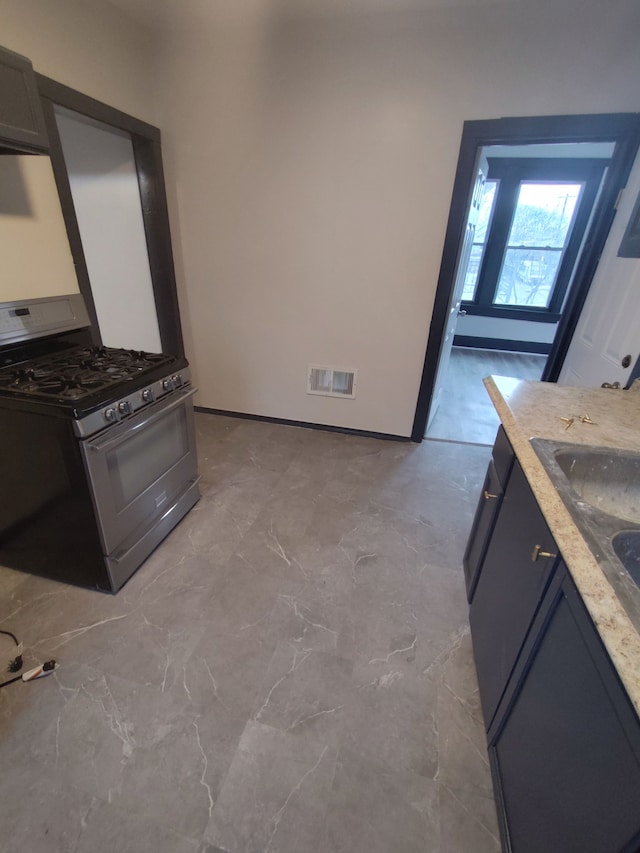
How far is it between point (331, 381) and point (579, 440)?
6.70ft

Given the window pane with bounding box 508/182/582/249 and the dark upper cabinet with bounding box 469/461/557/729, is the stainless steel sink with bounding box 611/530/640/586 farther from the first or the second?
the window pane with bounding box 508/182/582/249

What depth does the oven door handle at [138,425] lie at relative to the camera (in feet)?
4.75

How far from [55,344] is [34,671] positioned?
1.44 m

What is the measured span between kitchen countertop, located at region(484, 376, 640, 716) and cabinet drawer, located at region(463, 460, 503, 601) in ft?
0.83

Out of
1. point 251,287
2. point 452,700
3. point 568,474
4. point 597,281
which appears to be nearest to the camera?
point 568,474

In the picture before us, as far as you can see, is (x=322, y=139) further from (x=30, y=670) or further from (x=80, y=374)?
(x=30, y=670)

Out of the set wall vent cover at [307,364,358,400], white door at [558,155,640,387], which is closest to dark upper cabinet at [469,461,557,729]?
white door at [558,155,640,387]

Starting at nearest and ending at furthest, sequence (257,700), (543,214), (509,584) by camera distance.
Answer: (509,584), (257,700), (543,214)

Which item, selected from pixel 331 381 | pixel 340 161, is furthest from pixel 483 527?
pixel 340 161

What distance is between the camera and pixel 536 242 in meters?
5.48

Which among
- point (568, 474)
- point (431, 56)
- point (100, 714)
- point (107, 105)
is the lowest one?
point (100, 714)

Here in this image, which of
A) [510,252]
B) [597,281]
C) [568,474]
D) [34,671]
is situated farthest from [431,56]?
[510,252]

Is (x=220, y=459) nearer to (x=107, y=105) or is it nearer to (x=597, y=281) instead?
(x=107, y=105)

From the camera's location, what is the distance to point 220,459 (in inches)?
109
